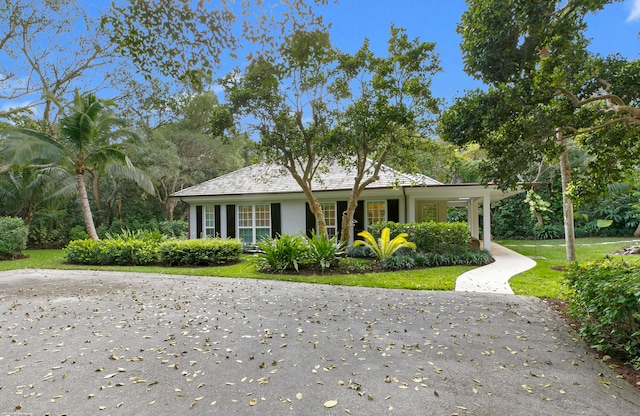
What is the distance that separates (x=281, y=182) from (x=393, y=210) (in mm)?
4920

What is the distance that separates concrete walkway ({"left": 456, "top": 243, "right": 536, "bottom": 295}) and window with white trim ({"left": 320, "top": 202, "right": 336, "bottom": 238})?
5780 millimetres

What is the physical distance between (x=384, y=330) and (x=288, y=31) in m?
3.91

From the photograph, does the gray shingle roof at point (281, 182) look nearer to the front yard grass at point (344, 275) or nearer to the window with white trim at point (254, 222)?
the window with white trim at point (254, 222)

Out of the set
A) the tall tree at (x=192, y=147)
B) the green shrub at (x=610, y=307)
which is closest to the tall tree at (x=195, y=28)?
the green shrub at (x=610, y=307)

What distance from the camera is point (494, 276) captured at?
889 cm

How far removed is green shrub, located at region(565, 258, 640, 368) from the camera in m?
3.43

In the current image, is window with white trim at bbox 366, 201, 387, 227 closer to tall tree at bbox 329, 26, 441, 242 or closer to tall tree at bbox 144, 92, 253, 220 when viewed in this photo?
tall tree at bbox 329, 26, 441, 242

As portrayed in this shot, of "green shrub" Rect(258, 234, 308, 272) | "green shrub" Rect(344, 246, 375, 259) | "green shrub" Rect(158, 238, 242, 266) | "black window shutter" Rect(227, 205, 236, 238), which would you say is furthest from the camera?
"black window shutter" Rect(227, 205, 236, 238)

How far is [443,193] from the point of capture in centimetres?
1309

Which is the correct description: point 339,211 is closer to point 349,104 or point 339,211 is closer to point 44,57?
point 349,104

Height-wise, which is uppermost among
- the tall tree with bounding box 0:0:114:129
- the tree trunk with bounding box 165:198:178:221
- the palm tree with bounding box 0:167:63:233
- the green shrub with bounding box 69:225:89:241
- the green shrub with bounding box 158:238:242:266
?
the tall tree with bounding box 0:0:114:129

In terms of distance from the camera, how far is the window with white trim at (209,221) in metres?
16.0

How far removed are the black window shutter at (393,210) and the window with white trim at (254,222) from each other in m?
5.03

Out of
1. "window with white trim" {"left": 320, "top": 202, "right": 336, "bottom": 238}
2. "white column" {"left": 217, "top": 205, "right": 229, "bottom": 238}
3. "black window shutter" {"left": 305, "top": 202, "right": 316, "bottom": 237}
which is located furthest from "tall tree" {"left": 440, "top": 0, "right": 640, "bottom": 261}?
"white column" {"left": 217, "top": 205, "right": 229, "bottom": 238}
